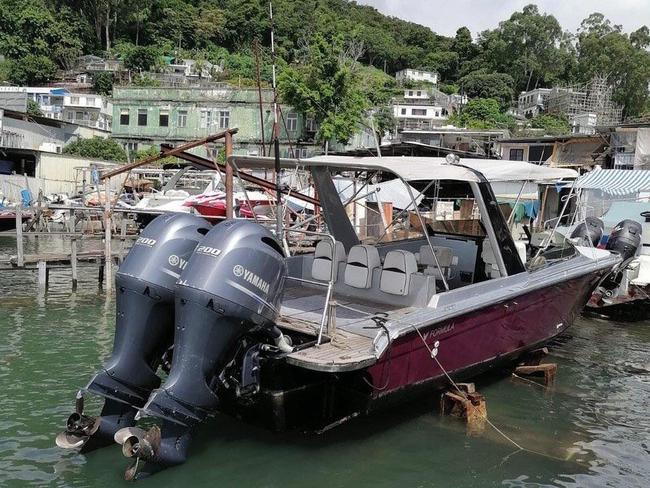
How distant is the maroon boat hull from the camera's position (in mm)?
6758

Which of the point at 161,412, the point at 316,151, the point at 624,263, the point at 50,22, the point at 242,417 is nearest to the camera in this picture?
the point at 161,412

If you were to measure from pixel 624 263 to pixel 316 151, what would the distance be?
34.2 metres

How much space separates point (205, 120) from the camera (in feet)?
153

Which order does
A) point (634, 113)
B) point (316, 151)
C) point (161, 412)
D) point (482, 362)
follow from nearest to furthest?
point (161, 412)
point (482, 362)
point (316, 151)
point (634, 113)

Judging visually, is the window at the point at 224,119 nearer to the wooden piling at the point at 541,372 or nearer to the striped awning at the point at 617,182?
the striped awning at the point at 617,182

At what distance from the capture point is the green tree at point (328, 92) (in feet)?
140

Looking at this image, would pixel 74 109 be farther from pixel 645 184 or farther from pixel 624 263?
pixel 624 263

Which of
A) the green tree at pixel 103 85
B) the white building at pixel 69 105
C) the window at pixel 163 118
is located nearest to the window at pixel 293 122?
the window at pixel 163 118

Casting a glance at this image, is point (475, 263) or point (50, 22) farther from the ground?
point (50, 22)

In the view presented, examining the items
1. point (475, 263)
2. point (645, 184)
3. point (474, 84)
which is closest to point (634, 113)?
point (474, 84)

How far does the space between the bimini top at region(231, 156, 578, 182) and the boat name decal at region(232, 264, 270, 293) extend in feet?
6.80

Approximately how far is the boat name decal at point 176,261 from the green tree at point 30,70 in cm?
7860

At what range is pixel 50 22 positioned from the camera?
80.1 meters

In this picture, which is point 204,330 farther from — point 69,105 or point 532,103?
point 532,103
